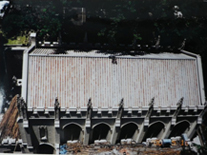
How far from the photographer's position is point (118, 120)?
963 inches

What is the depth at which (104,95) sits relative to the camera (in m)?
24.6

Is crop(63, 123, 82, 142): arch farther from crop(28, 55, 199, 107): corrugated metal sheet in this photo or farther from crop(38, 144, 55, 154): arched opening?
crop(28, 55, 199, 107): corrugated metal sheet

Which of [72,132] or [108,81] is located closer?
[108,81]

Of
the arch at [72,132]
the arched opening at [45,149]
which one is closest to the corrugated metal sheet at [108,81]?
the arch at [72,132]

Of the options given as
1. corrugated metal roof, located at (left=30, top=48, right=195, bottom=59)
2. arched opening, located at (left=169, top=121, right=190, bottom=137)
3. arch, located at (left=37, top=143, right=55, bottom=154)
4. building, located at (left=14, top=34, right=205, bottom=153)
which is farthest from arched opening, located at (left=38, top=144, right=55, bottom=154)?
arched opening, located at (left=169, top=121, right=190, bottom=137)

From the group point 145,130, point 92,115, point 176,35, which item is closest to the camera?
point 92,115

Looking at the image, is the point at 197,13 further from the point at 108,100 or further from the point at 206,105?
the point at 108,100

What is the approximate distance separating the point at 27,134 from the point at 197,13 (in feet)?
72.2

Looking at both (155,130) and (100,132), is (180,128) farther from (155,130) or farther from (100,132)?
(100,132)

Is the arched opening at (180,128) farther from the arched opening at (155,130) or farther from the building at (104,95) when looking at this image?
the arched opening at (155,130)

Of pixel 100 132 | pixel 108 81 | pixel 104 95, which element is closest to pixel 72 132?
pixel 100 132

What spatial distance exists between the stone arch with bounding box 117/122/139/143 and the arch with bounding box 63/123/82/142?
473 centimetres

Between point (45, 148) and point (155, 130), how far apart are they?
1319cm

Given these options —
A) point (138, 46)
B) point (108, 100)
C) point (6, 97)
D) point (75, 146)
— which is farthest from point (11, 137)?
point (138, 46)
